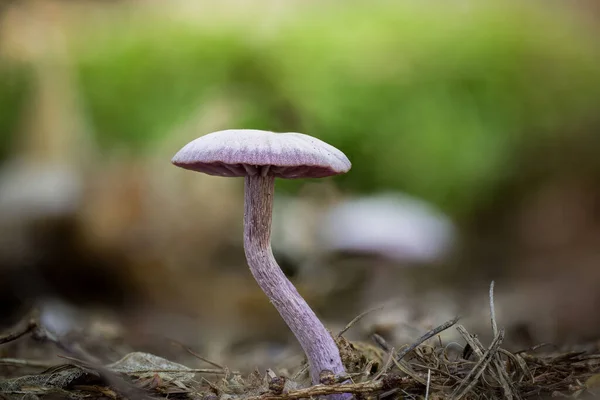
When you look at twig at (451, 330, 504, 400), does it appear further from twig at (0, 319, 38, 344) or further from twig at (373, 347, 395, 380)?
twig at (0, 319, 38, 344)

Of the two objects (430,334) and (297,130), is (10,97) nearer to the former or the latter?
(297,130)

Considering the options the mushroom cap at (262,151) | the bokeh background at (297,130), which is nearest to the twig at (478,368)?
the mushroom cap at (262,151)

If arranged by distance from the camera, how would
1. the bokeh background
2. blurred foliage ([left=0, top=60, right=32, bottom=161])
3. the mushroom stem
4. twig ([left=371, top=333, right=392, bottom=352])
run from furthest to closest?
1. blurred foliage ([left=0, top=60, right=32, bottom=161])
2. the bokeh background
3. twig ([left=371, top=333, right=392, bottom=352])
4. the mushroom stem

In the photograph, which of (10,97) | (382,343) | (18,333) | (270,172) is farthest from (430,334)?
(10,97)

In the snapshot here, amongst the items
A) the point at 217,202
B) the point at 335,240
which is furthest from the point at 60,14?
the point at 335,240

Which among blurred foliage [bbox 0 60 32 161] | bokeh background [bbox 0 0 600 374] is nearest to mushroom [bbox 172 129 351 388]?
bokeh background [bbox 0 0 600 374]

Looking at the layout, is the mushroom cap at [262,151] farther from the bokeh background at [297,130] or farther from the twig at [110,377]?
the bokeh background at [297,130]
